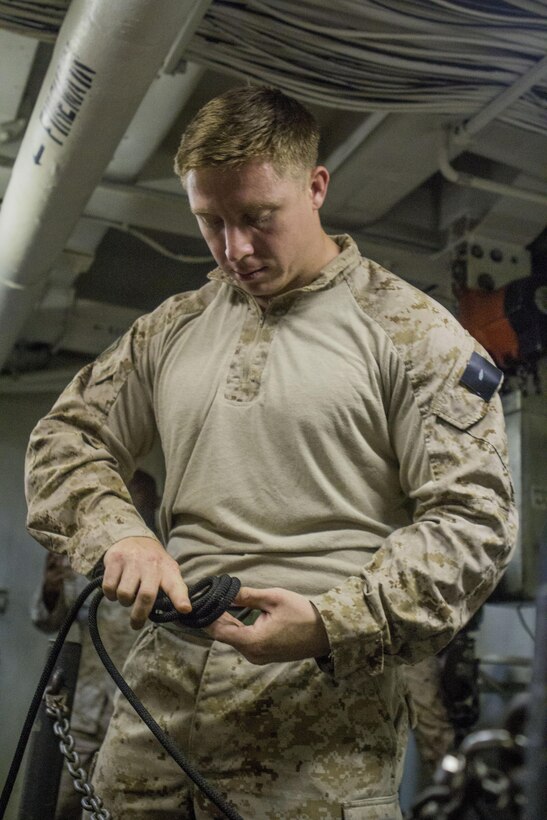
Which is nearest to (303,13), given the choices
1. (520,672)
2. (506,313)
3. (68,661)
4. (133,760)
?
(506,313)

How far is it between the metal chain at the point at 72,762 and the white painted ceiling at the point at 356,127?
1.23m

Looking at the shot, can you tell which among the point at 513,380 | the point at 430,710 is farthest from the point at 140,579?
the point at 430,710

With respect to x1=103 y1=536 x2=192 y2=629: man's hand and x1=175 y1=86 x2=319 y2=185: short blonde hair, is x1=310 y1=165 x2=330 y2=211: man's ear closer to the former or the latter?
x1=175 y1=86 x2=319 y2=185: short blonde hair

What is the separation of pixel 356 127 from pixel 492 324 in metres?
0.75

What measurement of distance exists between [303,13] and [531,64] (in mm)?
556

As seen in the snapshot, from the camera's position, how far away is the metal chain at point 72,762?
1.30m

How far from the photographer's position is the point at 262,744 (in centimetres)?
127

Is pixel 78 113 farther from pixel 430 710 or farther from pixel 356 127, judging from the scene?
pixel 430 710

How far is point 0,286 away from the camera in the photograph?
9.89 feet

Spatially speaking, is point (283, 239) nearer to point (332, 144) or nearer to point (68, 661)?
point (68, 661)

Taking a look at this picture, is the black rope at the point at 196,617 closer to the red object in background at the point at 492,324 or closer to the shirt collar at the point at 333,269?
the shirt collar at the point at 333,269

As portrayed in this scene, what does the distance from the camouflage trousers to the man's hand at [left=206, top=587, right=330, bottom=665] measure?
0.37ft

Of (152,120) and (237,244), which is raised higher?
(237,244)

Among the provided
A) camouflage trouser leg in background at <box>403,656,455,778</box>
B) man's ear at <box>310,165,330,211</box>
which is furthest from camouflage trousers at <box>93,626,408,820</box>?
camouflage trouser leg in background at <box>403,656,455,778</box>
